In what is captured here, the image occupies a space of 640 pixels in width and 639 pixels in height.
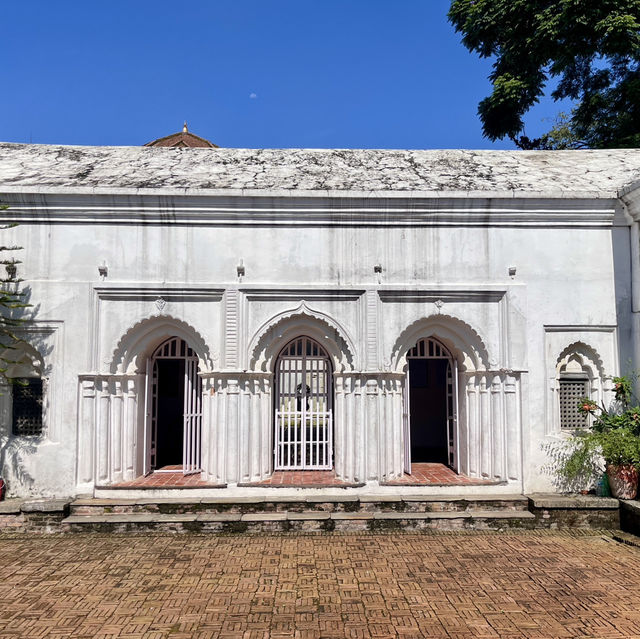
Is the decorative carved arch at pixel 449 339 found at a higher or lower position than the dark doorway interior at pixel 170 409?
higher

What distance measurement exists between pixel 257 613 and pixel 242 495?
3103 mm

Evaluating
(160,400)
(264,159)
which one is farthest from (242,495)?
(264,159)

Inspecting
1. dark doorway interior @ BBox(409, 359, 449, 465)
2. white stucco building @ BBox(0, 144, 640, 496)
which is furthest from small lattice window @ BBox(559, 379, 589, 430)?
dark doorway interior @ BBox(409, 359, 449, 465)

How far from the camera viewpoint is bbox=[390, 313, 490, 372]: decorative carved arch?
8766 mm

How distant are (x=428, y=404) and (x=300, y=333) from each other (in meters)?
5.97

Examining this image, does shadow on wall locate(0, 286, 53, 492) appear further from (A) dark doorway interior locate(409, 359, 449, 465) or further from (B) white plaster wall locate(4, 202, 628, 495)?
(A) dark doorway interior locate(409, 359, 449, 465)

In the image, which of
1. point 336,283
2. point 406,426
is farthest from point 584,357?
point 336,283

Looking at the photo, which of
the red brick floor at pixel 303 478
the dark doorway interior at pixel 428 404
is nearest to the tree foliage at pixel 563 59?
the dark doorway interior at pixel 428 404

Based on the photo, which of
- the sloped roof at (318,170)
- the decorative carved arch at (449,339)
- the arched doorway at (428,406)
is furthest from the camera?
the arched doorway at (428,406)

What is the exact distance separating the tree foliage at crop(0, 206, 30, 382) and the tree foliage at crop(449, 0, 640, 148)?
62.6ft

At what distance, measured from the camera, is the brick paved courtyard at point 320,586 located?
4996 millimetres

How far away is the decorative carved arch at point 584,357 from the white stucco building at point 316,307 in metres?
0.02

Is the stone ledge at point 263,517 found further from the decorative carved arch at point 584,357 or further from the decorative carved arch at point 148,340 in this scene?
the decorative carved arch at point 584,357

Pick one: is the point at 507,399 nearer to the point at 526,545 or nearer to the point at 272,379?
the point at 526,545
